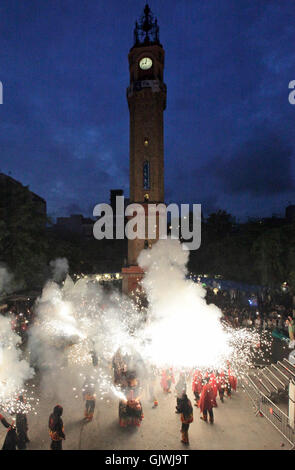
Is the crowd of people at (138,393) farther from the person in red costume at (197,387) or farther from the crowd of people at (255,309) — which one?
the crowd of people at (255,309)

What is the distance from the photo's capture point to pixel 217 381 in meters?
8.98

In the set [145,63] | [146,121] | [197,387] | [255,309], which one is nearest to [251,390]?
[197,387]

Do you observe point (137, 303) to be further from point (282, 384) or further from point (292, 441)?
point (292, 441)

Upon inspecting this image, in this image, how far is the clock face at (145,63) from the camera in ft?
99.9

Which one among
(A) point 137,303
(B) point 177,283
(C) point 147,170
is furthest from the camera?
(C) point 147,170

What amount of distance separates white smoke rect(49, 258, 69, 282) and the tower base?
6.36 meters

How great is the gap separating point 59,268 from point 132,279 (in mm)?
7826

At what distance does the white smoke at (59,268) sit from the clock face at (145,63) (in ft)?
80.1

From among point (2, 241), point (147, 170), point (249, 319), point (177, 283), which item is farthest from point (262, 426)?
point (147, 170)

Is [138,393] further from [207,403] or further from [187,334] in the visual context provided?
[187,334]

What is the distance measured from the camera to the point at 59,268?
2638 centimetres

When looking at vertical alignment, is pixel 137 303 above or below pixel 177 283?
below
